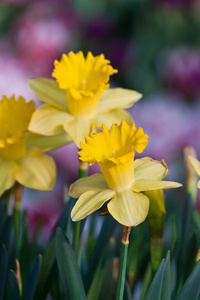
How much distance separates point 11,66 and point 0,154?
737 millimetres

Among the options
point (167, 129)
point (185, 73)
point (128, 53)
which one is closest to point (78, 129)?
point (167, 129)

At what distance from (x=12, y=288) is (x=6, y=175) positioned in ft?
0.30

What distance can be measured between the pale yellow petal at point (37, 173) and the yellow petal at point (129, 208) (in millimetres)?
85

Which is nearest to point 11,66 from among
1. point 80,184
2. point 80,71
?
point 80,71

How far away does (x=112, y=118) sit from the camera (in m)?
0.43

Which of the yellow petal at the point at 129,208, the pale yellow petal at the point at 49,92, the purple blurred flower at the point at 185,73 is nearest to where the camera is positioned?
the yellow petal at the point at 129,208

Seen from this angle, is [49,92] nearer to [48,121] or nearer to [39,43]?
[48,121]

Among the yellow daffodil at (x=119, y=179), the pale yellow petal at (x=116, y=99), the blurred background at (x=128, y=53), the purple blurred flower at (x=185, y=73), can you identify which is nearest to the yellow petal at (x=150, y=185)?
the yellow daffodil at (x=119, y=179)

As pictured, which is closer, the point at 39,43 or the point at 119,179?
the point at 119,179

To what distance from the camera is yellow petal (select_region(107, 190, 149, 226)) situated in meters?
0.32

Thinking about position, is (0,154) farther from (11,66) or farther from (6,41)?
(6,41)

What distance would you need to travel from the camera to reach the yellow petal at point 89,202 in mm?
327

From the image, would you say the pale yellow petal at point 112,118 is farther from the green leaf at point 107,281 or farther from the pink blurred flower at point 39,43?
the pink blurred flower at point 39,43

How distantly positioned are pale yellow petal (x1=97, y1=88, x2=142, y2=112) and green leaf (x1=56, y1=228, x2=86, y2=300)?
0.14 m
